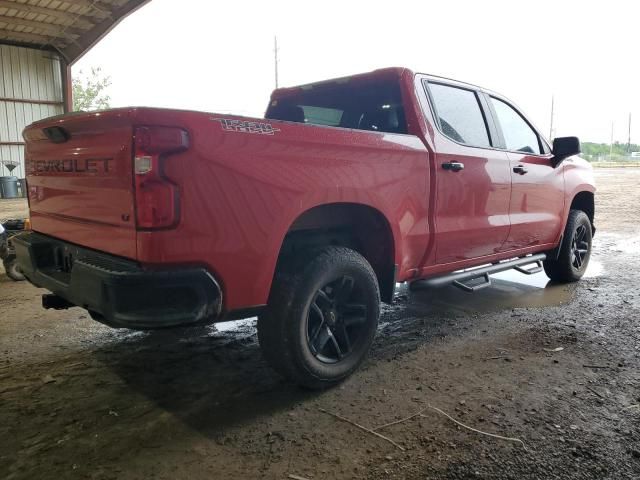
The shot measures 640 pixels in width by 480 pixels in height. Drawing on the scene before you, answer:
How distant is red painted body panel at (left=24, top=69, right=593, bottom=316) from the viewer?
7.32 feet

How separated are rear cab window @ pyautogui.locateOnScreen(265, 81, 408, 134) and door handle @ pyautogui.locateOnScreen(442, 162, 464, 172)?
372 mm

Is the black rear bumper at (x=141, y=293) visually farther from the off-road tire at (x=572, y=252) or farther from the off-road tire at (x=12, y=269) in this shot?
the off-road tire at (x=572, y=252)

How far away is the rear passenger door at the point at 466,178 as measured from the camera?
3551mm

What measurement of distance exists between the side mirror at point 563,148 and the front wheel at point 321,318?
9.32ft

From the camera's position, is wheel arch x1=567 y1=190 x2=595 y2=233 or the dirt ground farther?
wheel arch x1=567 y1=190 x2=595 y2=233

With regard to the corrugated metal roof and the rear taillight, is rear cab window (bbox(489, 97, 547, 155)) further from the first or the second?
the corrugated metal roof

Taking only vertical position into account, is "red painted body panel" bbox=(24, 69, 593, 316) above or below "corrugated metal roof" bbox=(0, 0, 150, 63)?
below

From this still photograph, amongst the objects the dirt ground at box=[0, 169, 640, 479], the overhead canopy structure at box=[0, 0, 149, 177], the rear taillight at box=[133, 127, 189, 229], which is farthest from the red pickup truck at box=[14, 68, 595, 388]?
the overhead canopy structure at box=[0, 0, 149, 177]

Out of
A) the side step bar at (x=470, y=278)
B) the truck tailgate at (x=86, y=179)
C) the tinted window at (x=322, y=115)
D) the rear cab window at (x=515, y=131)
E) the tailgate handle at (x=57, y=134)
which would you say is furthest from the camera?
the rear cab window at (x=515, y=131)

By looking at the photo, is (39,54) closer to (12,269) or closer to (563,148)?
(12,269)

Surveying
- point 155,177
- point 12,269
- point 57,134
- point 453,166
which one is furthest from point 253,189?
point 12,269

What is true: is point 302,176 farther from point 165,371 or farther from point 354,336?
point 165,371

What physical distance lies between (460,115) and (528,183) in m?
1.02

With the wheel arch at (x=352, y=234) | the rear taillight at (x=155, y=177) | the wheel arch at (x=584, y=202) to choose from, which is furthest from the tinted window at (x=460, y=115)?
the rear taillight at (x=155, y=177)
